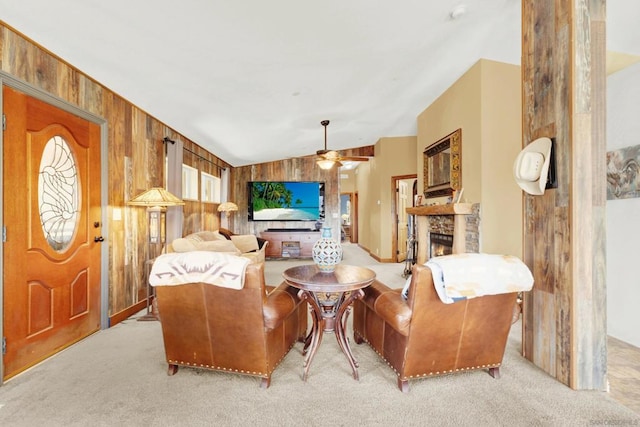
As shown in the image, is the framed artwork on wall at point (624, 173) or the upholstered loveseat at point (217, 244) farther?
the upholstered loveseat at point (217, 244)

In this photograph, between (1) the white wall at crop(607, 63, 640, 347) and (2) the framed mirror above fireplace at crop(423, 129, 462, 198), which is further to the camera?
(2) the framed mirror above fireplace at crop(423, 129, 462, 198)

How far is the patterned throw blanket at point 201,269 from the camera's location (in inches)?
68.1

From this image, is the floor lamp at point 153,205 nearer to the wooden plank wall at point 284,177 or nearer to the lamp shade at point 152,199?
the lamp shade at point 152,199

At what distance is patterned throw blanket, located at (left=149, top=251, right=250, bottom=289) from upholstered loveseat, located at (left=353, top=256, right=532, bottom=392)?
0.97 m

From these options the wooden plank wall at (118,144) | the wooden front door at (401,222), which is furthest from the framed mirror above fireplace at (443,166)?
the wooden plank wall at (118,144)

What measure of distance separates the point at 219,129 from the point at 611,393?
16.3ft

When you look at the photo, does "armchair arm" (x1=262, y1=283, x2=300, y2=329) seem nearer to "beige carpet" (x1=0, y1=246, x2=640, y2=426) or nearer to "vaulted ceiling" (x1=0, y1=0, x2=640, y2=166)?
"beige carpet" (x1=0, y1=246, x2=640, y2=426)

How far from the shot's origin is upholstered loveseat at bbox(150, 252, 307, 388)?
1.77 metres

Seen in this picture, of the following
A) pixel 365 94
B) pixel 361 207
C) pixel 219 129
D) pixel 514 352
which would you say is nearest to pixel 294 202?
pixel 361 207

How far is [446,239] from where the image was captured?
426cm

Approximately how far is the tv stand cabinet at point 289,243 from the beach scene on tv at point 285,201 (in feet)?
1.82

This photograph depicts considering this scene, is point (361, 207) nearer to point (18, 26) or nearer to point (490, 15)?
point (490, 15)

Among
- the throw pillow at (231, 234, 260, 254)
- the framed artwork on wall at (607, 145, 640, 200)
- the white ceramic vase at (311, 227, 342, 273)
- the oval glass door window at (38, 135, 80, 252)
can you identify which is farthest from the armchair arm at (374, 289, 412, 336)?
the throw pillow at (231, 234, 260, 254)

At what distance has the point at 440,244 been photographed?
14.7ft
